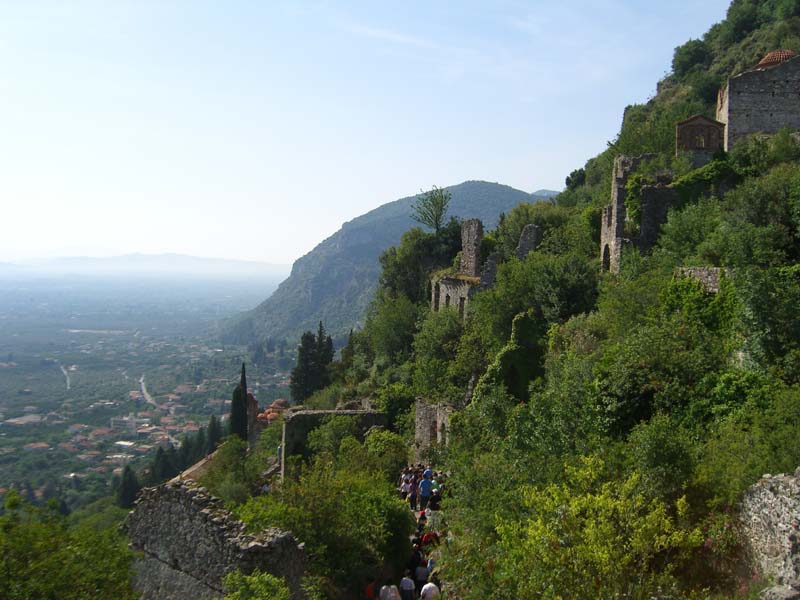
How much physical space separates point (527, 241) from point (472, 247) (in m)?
3.47

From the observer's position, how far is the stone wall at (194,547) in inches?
404

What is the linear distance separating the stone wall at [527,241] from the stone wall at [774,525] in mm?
22668

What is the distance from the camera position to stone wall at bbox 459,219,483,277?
34.4 metres

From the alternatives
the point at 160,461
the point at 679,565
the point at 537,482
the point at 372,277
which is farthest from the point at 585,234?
the point at 372,277

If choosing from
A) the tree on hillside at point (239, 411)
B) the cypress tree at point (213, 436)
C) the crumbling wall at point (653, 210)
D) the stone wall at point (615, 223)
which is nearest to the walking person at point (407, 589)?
the stone wall at point (615, 223)

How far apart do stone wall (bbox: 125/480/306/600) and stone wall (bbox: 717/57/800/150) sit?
2427 cm

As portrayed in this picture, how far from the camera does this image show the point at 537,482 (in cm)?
1161

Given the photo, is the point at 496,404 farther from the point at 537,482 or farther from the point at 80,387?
the point at 80,387

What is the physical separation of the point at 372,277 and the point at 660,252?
551 feet

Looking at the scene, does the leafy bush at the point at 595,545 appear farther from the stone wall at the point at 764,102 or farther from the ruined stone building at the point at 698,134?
the stone wall at the point at 764,102

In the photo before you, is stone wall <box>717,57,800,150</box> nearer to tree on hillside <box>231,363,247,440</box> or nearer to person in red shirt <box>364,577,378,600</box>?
person in red shirt <box>364,577,378,600</box>

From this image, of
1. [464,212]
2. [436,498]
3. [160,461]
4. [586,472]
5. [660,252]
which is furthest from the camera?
[464,212]

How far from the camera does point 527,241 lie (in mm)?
32156

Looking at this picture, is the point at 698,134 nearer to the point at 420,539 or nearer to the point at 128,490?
the point at 420,539
